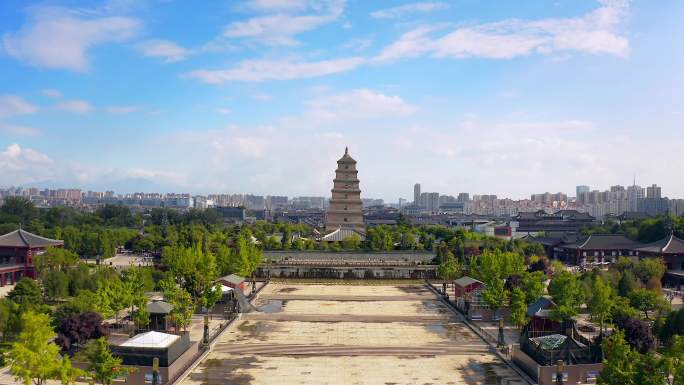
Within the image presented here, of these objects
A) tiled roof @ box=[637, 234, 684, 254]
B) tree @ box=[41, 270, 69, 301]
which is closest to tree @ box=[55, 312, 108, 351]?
tree @ box=[41, 270, 69, 301]

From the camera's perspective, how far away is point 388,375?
2469cm

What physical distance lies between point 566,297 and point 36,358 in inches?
944

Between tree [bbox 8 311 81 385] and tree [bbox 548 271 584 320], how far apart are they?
21.4 metres

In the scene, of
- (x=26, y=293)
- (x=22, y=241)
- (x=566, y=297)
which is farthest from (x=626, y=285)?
(x=22, y=241)

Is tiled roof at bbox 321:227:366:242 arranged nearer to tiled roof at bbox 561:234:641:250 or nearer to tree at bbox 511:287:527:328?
tiled roof at bbox 561:234:641:250

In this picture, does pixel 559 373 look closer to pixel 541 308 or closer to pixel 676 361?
pixel 676 361

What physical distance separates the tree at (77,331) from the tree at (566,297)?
854 inches

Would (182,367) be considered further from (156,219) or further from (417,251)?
(156,219)

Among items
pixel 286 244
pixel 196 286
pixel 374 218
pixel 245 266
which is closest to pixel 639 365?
pixel 196 286

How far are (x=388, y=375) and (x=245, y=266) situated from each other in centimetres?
2673

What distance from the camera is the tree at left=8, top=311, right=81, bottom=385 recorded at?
1891cm

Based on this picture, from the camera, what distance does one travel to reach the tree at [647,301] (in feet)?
116

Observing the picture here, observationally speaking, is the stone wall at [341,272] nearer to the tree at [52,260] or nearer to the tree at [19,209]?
the tree at [52,260]

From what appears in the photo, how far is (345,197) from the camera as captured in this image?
9038 centimetres
